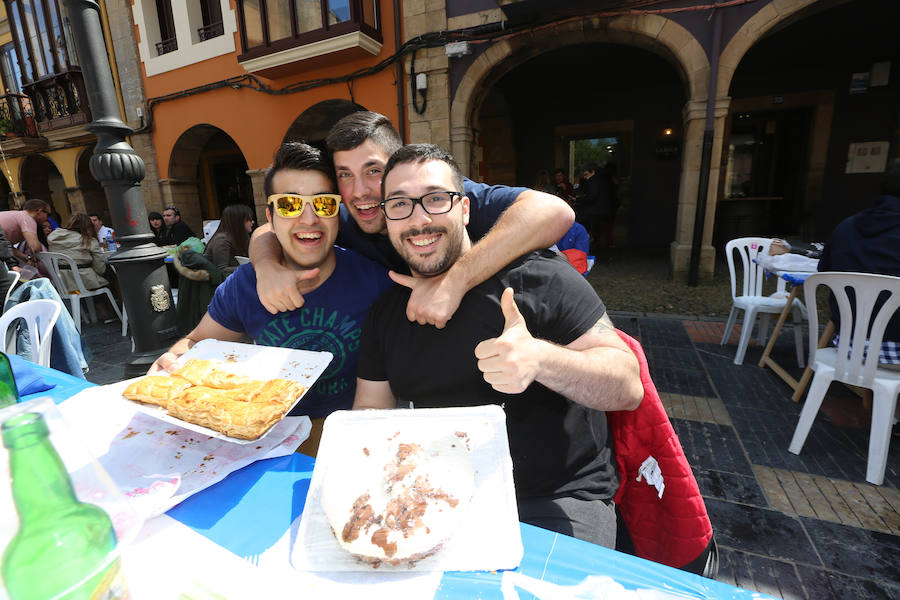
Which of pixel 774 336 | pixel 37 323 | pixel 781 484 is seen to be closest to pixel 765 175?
pixel 774 336

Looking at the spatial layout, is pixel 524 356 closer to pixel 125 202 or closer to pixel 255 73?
pixel 125 202

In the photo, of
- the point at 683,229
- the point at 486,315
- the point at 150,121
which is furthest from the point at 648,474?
the point at 150,121

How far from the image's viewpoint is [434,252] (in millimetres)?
1704

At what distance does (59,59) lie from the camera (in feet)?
36.9

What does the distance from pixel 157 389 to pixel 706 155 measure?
323 inches

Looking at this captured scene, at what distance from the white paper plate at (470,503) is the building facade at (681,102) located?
7.55 m

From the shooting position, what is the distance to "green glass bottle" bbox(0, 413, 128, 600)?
611mm

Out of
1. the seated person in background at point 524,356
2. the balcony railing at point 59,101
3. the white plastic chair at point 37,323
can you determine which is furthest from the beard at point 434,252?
the balcony railing at point 59,101

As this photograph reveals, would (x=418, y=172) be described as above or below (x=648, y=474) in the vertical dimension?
above

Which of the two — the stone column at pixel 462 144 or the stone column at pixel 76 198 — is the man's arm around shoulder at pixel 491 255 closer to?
the stone column at pixel 462 144

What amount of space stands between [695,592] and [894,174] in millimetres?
3736

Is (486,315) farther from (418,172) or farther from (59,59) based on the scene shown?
(59,59)

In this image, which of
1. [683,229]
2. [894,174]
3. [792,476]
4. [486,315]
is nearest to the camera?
[486,315]

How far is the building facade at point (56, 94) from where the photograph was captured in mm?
10680
